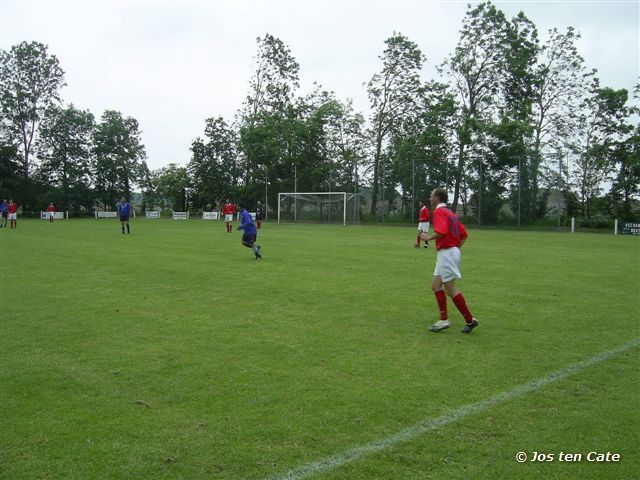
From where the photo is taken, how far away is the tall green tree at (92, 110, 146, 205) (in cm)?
6538

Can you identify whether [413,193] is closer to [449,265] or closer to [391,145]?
[391,145]

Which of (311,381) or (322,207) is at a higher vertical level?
(322,207)

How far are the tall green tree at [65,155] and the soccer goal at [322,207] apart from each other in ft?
97.1

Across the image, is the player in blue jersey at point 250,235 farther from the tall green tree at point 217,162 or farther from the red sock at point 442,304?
the tall green tree at point 217,162

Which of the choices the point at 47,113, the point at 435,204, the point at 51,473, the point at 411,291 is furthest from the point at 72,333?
the point at 47,113

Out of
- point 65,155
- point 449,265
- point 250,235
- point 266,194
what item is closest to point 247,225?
point 250,235

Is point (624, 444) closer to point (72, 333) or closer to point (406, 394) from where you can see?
point (406, 394)

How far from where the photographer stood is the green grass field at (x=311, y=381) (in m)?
3.57

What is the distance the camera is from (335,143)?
176 feet

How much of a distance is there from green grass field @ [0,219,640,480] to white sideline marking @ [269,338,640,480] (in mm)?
15

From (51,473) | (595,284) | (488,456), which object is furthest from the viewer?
(595,284)

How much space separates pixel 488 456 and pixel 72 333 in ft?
18.0

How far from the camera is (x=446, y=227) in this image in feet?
23.2

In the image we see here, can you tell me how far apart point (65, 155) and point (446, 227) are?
66303 millimetres
